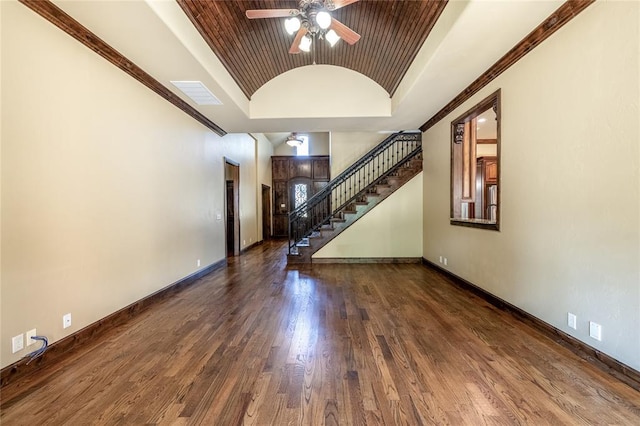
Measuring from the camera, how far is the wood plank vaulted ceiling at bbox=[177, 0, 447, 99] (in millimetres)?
3118

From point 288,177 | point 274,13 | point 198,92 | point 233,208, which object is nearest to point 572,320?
point 274,13

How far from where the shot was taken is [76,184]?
2.62m

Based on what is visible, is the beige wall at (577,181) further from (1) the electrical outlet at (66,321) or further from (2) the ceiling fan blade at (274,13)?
(1) the electrical outlet at (66,321)

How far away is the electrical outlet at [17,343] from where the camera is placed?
208 cm

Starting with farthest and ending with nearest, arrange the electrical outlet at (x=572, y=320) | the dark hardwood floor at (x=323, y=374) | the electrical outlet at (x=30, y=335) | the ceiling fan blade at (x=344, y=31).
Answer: the ceiling fan blade at (x=344, y=31)
the electrical outlet at (x=572, y=320)
the electrical outlet at (x=30, y=335)
the dark hardwood floor at (x=323, y=374)

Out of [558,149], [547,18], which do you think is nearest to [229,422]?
[558,149]

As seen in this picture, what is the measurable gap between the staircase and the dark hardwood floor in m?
2.80

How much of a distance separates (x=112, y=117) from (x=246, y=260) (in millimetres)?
4429

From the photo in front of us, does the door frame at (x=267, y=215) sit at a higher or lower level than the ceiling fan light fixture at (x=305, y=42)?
lower

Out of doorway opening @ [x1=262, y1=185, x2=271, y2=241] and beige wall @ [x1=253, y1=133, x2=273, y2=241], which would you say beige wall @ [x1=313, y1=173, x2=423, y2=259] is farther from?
doorway opening @ [x1=262, y1=185, x2=271, y2=241]

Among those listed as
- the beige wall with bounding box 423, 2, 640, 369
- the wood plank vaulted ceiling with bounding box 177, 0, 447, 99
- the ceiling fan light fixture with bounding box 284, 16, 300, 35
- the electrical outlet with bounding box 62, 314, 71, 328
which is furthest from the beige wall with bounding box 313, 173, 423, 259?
the electrical outlet with bounding box 62, 314, 71, 328

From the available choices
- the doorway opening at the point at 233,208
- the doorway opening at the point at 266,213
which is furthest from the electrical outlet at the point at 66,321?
the doorway opening at the point at 266,213

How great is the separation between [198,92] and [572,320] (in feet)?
16.1

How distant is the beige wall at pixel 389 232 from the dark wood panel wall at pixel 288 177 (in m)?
5.05
